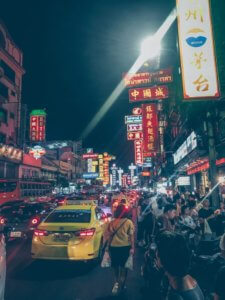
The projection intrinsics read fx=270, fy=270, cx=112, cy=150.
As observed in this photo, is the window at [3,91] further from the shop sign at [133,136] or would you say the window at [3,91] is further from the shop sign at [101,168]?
the shop sign at [101,168]

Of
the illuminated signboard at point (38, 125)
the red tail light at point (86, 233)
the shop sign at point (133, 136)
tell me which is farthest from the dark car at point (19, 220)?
the illuminated signboard at point (38, 125)

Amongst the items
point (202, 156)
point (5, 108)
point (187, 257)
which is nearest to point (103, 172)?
point (5, 108)

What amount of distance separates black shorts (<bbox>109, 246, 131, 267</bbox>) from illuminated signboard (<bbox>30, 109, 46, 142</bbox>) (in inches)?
1701

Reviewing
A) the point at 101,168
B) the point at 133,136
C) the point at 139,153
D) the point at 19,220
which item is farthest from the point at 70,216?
the point at 101,168

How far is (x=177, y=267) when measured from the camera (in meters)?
2.35

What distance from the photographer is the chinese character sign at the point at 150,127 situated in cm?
3625

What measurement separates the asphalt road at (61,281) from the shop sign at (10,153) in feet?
87.4

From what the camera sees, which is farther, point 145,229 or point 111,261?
point 145,229

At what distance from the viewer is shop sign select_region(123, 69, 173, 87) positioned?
64.0ft

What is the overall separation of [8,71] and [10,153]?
1689 cm

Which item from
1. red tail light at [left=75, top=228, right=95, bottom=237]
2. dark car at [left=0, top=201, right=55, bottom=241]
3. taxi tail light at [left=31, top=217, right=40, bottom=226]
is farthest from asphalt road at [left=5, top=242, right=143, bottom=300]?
taxi tail light at [left=31, top=217, right=40, bottom=226]

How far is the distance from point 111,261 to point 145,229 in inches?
90.0

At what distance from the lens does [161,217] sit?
6.84 meters

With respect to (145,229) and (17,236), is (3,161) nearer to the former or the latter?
(17,236)
